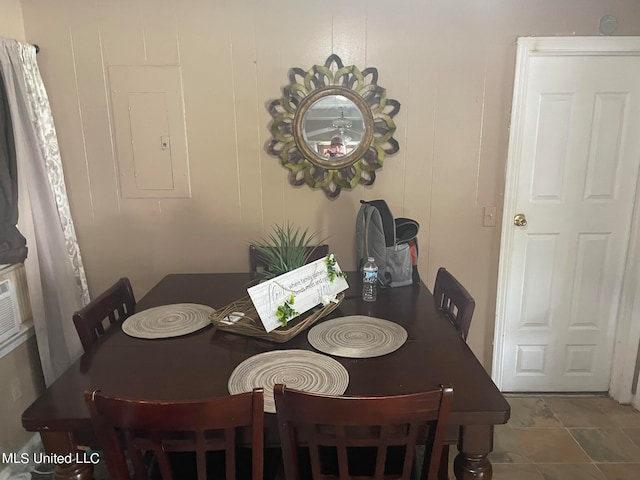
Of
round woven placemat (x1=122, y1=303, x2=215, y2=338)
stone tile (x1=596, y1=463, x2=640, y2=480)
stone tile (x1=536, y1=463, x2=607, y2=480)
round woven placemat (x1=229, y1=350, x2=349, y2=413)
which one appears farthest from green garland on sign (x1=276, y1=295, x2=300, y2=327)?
stone tile (x1=596, y1=463, x2=640, y2=480)

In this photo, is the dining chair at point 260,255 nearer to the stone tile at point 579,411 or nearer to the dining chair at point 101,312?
the dining chair at point 101,312

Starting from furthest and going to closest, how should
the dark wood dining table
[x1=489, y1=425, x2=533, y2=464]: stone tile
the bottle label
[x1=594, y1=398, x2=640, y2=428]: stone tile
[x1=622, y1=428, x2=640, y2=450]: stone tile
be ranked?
[x1=594, y1=398, x2=640, y2=428]: stone tile
[x1=622, y1=428, x2=640, y2=450]: stone tile
[x1=489, y1=425, x2=533, y2=464]: stone tile
the bottle label
the dark wood dining table

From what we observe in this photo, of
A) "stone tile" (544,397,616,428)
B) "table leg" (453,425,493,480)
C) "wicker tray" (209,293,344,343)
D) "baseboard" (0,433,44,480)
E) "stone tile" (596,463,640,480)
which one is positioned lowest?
"stone tile" (596,463,640,480)

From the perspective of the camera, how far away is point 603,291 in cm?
254

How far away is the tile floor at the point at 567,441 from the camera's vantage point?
2.05 meters

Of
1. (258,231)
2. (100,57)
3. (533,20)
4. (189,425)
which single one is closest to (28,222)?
(100,57)

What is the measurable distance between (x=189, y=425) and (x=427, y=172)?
1852mm

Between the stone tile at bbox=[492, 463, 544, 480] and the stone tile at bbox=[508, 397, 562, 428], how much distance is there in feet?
1.00

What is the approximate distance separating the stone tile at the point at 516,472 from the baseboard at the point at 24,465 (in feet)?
6.99

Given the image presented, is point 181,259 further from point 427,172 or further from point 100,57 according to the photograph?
point 427,172

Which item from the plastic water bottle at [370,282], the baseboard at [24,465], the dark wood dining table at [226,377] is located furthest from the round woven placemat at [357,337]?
the baseboard at [24,465]

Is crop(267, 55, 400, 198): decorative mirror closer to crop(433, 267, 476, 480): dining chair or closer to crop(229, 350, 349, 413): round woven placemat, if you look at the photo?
crop(433, 267, 476, 480): dining chair

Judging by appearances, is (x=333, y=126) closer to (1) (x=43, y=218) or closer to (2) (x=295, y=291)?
(2) (x=295, y=291)

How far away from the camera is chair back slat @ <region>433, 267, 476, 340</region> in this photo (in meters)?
1.60
